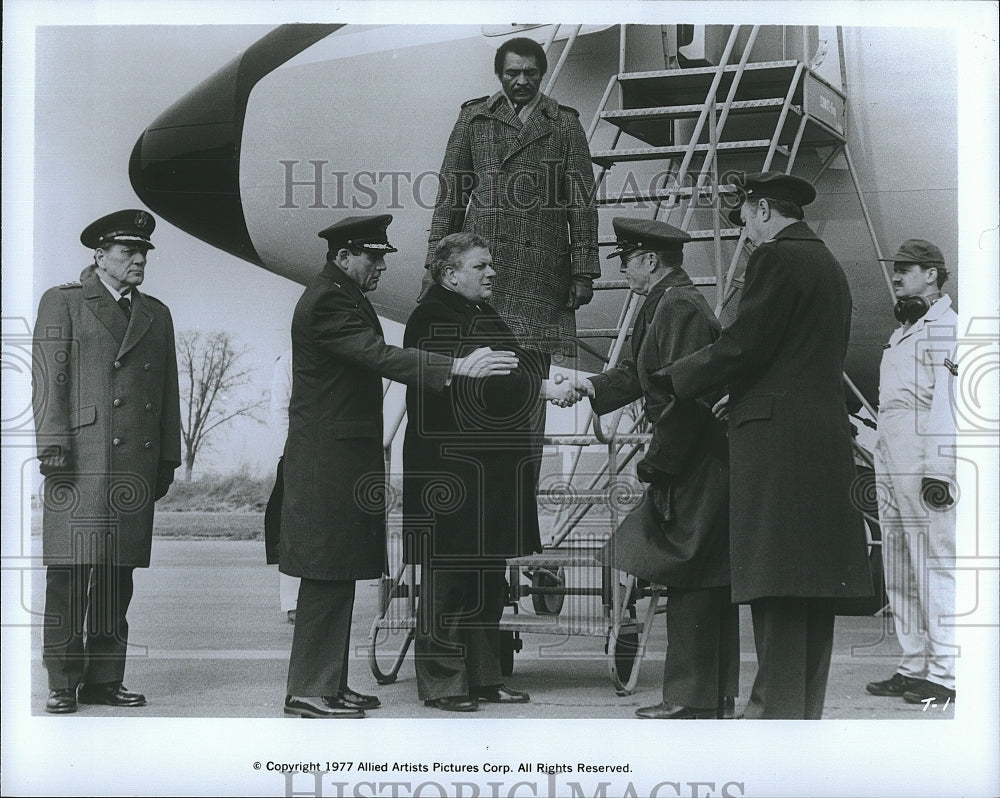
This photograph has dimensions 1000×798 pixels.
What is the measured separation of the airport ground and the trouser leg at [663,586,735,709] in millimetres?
206

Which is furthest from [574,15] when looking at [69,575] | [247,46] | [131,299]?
[69,575]

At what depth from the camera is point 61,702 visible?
4.73 m

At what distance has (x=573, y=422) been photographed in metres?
4.89

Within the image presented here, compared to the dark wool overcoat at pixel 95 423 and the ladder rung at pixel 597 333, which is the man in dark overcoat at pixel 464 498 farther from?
the dark wool overcoat at pixel 95 423

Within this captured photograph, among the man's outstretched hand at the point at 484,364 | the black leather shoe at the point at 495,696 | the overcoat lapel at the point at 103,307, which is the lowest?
the black leather shoe at the point at 495,696

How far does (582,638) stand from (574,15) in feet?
8.60

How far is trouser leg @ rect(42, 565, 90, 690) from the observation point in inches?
188

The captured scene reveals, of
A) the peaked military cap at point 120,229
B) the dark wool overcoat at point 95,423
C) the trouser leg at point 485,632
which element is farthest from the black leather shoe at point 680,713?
the peaked military cap at point 120,229

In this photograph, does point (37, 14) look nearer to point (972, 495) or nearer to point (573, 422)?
point (573, 422)

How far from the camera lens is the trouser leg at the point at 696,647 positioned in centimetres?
444

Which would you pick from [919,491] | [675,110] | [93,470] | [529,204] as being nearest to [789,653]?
[919,491]

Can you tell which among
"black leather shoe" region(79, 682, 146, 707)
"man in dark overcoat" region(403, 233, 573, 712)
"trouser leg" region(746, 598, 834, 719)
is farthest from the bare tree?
"trouser leg" region(746, 598, 834, 719)

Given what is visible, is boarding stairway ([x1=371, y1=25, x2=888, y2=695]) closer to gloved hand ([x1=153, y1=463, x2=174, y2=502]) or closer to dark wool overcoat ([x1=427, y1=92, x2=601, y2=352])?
dark wool overcoat ([x1=427, y1=92, x2=601, y2=352])

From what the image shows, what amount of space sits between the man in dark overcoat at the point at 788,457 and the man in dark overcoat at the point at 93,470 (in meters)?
2.24
